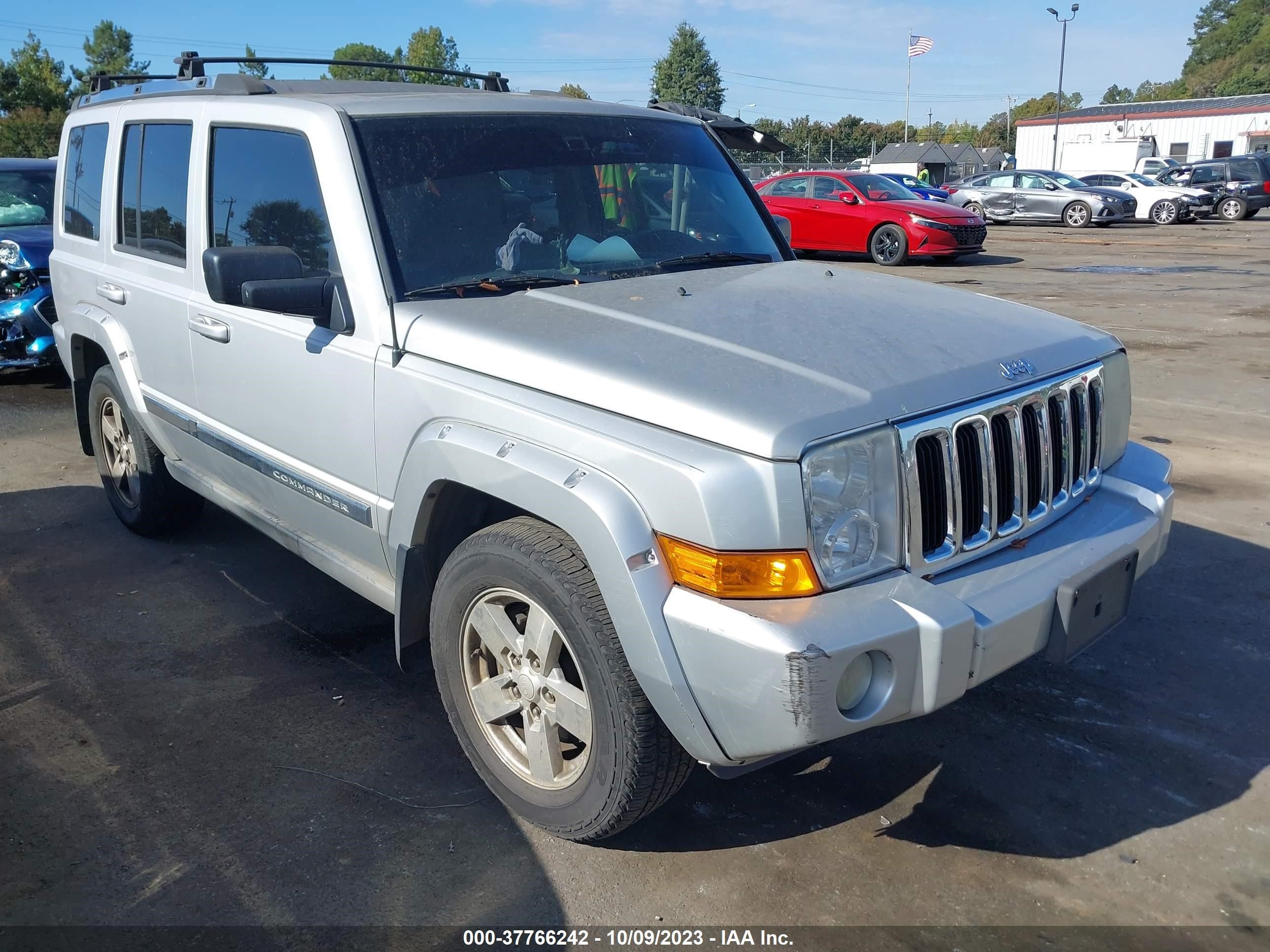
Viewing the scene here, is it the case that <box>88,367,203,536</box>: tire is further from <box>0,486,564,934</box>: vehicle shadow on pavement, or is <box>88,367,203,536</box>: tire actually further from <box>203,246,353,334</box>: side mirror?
<box>203,246,353,334</box>: side mirror

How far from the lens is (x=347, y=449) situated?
324cm

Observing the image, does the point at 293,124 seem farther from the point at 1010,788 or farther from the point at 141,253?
the point at 1010,788

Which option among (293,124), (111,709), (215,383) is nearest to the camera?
(293,124)

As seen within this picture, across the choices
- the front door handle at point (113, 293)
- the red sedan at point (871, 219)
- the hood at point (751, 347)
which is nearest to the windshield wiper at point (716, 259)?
the hood at point (751, 347)

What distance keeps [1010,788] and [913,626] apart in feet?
3.76

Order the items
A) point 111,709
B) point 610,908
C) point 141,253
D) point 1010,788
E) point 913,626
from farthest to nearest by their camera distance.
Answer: point 141,253 < point 111,709 < point 1010,788 < point 610,908 < point 913,626

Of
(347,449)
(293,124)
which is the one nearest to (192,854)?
(347,449)

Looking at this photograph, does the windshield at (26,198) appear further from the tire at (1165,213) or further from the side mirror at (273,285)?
the tire at (1165,213)

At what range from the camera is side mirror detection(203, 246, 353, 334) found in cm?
299

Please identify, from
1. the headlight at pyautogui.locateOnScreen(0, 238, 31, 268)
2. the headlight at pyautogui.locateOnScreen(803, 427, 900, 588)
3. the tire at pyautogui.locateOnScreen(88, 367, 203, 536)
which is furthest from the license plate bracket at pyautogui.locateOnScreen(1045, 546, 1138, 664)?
the headlight at pyautogui.locateOnScreen(0, 238, 31, 268)

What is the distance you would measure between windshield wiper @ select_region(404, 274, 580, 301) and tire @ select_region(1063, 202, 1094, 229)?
87.6 feet

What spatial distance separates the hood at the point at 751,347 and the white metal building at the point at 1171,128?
203 ft

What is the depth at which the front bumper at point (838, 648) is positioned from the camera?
7.18ft

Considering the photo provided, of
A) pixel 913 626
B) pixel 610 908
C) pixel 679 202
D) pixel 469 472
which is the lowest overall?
pixel 610 908
